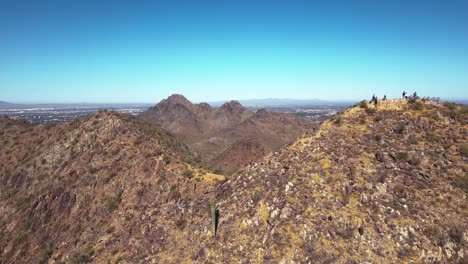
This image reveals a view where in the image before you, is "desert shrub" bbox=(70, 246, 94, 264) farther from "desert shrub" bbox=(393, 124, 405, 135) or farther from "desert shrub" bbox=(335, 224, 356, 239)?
"desert shrub" bbox=(393, 124, 405, 135)

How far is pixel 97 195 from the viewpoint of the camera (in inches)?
1087

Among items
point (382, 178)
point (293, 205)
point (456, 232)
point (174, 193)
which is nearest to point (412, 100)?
point (382, 178)

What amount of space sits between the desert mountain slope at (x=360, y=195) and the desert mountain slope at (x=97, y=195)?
4.13 m

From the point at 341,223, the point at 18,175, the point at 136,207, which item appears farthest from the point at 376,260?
the point at 18,175

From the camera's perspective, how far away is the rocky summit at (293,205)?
14.6 metres

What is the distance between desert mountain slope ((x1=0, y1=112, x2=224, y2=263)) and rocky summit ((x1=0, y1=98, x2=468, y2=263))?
0.41ft

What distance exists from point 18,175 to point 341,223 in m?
39.0

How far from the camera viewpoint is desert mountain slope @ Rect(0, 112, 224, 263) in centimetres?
2066

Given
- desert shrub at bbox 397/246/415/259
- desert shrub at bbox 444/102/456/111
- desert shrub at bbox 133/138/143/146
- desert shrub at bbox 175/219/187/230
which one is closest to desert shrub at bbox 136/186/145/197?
desert shrub at bbox 175/219/187/230

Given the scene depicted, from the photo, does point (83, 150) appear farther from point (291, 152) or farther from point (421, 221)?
point (421, 221)

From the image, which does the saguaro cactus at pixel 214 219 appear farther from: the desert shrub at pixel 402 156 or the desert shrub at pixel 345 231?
the desert shrub at pixel 402 156

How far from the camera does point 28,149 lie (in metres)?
40.8

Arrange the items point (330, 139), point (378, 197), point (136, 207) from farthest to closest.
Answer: point (136, 207) → point (330, 139) → point (378, 197)

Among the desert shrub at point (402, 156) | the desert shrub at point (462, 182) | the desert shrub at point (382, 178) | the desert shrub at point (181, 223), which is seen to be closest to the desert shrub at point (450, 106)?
the desert shrub at point (462, 182)
